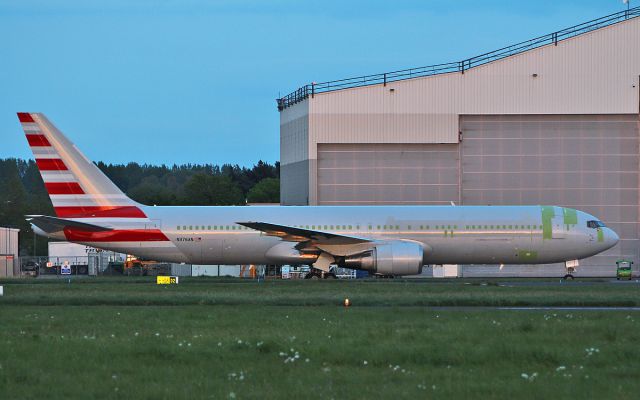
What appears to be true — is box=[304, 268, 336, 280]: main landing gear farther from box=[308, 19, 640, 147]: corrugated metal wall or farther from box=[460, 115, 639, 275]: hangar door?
box=[460, 115, 639, 275]: hangar door

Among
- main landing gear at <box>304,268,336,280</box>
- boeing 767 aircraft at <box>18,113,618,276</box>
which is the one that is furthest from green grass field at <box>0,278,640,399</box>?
main landing gear at <box>304,268,336,280</box>

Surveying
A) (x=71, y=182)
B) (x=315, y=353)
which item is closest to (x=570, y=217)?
(x=71, y=182)

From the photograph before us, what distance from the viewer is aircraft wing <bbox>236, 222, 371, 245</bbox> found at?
141 ft

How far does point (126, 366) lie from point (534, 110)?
48.5m

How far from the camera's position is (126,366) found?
13.8m

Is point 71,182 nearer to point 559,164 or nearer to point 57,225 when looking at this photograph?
point 57,225

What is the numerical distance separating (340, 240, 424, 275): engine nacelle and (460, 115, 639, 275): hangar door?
17482 millimetres

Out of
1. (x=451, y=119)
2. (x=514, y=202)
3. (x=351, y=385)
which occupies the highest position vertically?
(x=451, y=119)

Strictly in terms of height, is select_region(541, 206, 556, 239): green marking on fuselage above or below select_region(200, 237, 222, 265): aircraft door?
above

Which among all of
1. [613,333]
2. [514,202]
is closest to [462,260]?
[514,202]

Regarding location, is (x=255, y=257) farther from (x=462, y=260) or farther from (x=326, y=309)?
(x=326, y=309)

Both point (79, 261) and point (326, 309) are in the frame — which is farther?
point (79, 261)

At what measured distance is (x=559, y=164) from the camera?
60.0m

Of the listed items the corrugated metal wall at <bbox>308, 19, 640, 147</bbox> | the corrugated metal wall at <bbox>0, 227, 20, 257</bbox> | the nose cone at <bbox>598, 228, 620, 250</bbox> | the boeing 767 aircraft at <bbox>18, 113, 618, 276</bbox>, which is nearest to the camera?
the boeing 767 aircraft at <bbox>18, 113, 618, 276</bbox>
